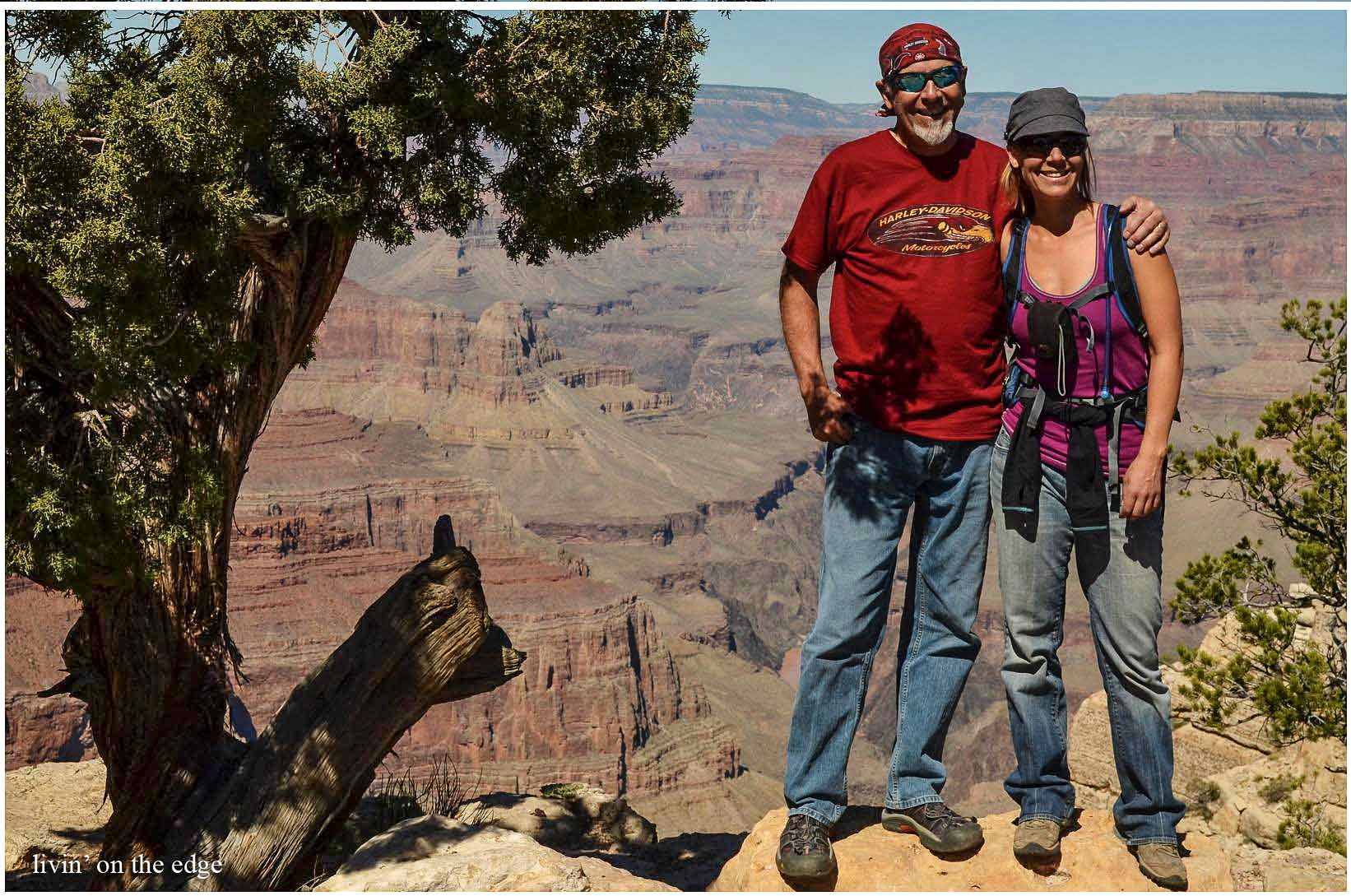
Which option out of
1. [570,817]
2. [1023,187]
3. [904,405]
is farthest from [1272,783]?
[1023,187]

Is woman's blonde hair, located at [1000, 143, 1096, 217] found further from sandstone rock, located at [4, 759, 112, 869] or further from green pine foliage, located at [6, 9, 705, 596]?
sandstone rock, located at [4, 759, 112, 869]

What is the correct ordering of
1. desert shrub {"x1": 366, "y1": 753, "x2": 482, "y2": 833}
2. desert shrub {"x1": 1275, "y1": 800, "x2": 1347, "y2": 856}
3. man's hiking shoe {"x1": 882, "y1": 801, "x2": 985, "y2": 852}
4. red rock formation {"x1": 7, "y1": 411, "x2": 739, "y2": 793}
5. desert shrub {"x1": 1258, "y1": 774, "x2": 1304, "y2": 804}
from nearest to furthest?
1. man's hiking shoe {"x1": 882, "y1": 801, "x2": 985, "y2": 852}
2. desert shrub {"x1": 366, "y1": 753, "x2": 482, "y2": 833}
3. desert shrub {"x1": 1275, "y1": 800, "x2": 1347, "y2": 856}
4. desert shrub {"x1": 1258, "y1": 774, "x2": 1304, "y2": 804}
5. red rock formation {"x1": 7, "y1": 411, "x2": 739, "y2": 793}

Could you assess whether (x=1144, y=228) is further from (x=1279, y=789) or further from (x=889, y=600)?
(x=1279, y=789)

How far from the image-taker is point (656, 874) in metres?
8.85

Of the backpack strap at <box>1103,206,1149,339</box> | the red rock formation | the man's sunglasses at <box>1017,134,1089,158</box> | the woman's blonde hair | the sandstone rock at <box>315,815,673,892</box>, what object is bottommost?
the red rock formation

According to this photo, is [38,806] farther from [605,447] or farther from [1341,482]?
[605,447]

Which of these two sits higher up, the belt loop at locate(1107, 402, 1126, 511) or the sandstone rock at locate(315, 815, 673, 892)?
the belt loop at locate(1107, 402, 1126, 511)

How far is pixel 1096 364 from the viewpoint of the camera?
194 inches

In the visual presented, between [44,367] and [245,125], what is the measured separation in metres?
1.87

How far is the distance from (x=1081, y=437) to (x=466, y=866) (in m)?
3.68

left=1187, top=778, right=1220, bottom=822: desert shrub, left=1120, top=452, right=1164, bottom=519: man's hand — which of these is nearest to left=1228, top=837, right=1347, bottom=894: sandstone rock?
left=1120, top=452, right=1164, bottom=519: man's hand

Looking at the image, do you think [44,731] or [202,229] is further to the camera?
[44,731]

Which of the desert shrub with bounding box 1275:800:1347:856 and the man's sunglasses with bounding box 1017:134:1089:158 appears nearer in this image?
the man's sunglasses with bounding box 1017:134:1089:158

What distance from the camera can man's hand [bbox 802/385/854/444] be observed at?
5254 mm
